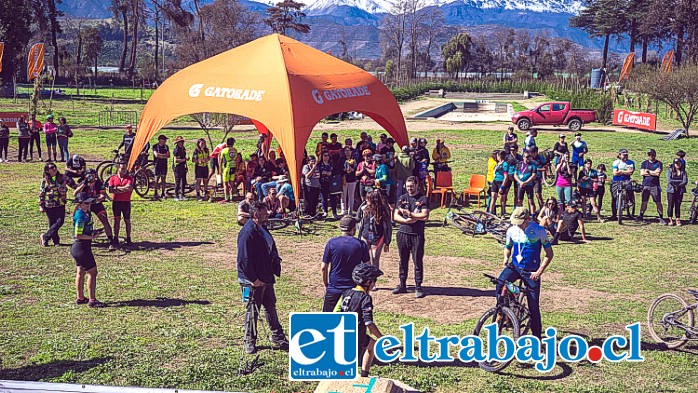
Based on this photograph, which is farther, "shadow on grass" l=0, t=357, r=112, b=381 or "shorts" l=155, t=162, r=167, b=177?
"shorts" l=155, t=162, r=167, b=177

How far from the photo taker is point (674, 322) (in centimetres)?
879

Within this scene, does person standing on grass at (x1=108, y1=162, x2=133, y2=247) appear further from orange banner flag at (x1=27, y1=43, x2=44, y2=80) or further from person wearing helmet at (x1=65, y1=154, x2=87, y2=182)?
orange banner flag at (x1=27, y1=43, x2=44, y2=80)

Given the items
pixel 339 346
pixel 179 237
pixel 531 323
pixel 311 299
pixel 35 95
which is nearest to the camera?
pixel 339 346

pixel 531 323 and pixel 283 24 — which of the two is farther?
pixel 283 24

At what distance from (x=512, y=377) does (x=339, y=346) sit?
2002 millimetres

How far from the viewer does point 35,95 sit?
30031mm

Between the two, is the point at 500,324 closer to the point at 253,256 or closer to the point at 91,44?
the point at 253,256

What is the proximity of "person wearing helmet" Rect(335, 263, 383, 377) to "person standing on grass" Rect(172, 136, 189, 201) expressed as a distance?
1163 cm

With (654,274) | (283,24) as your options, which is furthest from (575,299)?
(283,24)

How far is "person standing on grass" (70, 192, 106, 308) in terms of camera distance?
32.1ft

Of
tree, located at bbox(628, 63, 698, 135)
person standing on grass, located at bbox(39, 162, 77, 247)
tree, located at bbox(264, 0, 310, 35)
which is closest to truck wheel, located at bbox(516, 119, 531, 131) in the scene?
tree, located at bbox(628, 63, 698, 135)

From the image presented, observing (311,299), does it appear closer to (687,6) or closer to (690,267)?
(690,267)

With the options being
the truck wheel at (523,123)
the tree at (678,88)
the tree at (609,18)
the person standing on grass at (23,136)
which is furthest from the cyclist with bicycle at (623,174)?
the tree at (609,18)

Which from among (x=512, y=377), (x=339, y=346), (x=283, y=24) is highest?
(x=283, y=24)
